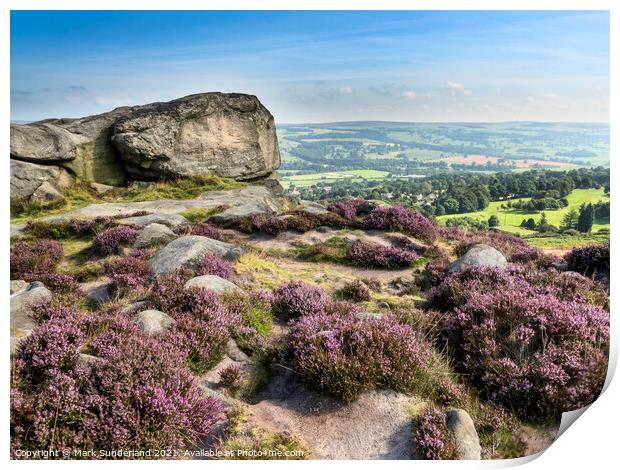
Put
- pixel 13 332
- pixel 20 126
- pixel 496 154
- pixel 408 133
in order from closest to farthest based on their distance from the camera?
pixel 13 332 → pixel 496 154 → pixel 408 133 → pixel 20 126

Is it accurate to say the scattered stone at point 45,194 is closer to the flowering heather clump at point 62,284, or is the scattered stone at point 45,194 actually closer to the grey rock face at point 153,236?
the grey rock face at point 153,236

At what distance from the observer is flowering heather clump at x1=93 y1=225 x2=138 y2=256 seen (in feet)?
40.5

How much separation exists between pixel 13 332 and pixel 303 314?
170 inches

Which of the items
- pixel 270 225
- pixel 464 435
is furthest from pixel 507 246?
pixel 464 435

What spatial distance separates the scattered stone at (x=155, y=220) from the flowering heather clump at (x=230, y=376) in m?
9.19

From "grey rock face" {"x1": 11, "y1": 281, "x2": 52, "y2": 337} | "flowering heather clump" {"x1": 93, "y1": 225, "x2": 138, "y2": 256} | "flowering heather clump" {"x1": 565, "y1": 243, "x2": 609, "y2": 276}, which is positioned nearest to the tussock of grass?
"flowering heather clump" {"x1": 93, "y1": 225, "x2": 138, "y2": 256}

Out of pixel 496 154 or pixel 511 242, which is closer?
pixel 496 154

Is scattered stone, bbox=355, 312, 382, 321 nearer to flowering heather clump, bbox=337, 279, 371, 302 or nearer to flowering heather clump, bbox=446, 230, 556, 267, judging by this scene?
flowering heather clump, bbox=337, 279, 371, 302

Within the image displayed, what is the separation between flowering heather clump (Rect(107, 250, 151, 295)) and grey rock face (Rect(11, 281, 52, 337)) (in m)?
1.23

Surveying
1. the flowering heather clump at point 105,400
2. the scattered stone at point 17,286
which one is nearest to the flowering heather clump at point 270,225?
the scattered stone at point 17,286

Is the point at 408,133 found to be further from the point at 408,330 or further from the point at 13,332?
the point at 13,332

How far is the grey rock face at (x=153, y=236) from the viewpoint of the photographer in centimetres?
1229

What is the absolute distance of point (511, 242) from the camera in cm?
1327

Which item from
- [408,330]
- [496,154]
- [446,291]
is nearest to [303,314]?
[408,330]
